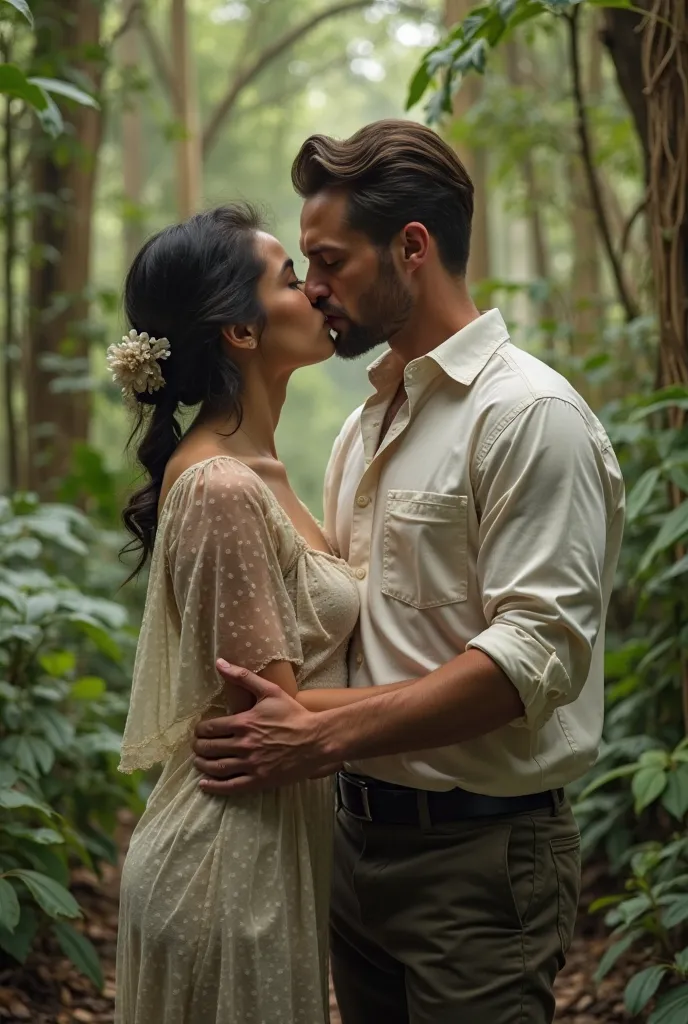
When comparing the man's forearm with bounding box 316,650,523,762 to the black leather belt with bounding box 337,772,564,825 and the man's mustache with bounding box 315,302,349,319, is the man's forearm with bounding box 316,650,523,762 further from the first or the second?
the man's mustache with bounding box 315,302,349,319

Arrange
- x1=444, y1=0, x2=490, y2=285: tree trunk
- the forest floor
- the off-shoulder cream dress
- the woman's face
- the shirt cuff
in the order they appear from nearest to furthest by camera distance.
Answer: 1. the shirt cuff
2. the off-shoulder cream dress
3. the woman's face
4. the forest floor
5. x1=444, y1=0, x2=490, y2=285: tree trunk

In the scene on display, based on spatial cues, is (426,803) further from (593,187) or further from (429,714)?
(593,187)

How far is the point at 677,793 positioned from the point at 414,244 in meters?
1.58

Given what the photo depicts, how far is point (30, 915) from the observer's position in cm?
321

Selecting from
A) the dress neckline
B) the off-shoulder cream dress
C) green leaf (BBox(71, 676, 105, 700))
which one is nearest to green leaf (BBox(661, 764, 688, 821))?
the off-shoulder cream dress

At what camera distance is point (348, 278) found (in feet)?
8.02

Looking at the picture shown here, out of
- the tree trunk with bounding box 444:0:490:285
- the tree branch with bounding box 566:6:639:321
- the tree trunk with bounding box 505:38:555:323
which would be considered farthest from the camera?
the tree trunk with bounding box 505:38:555:323

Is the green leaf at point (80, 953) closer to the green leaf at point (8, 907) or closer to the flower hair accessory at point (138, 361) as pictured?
the green leaf at point (8, 907)

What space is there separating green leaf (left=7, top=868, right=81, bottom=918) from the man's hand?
1023 millimetres

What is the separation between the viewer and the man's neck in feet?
8.05

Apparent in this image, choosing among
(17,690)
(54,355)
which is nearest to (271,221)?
(17,690)

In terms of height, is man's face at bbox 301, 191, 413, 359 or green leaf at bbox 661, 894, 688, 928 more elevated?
man's face at bbox 301, 191, 413, 359

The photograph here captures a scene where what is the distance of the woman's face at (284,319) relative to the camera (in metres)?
2.44

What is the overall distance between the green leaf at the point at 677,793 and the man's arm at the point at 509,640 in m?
1.07
